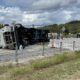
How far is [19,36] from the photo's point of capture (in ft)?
151

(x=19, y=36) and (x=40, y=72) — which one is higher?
(x=19, y=36)

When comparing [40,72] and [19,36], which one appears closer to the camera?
[40,72]

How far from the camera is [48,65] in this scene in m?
18.9

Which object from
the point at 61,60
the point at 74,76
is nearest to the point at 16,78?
the point at 74,76

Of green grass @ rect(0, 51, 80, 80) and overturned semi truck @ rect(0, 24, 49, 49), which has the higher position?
overturned semi truck @ rect(0, 24, 49, 49)

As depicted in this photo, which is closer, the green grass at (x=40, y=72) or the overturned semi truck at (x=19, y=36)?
the green grass at (x=40, y=72)

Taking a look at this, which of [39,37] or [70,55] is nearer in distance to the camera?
[70,55]

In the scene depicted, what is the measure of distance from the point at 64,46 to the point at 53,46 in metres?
2.33

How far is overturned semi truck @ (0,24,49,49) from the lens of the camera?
40.8 meters

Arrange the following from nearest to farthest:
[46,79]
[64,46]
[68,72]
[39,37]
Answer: [46,79] < [68,72] < [64,46] < [39,37]

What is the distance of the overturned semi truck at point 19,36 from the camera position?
40750 mm

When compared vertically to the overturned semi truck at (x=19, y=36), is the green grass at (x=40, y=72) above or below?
below

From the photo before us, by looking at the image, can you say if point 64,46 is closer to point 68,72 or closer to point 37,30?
point 68,72

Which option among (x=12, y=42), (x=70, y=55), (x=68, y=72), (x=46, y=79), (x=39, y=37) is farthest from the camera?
(x=39, y=37)
